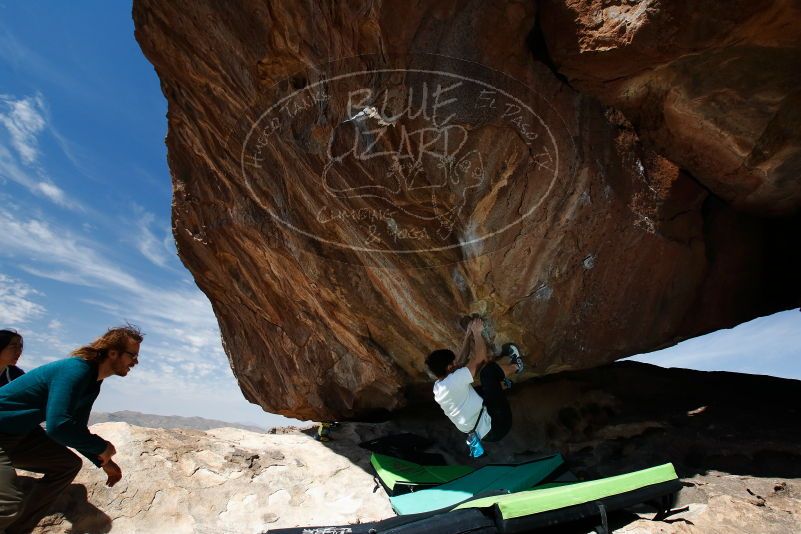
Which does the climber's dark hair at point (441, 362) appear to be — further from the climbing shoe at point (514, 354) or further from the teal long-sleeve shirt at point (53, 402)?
the teal long-sleeve shirt at point (53, 402)

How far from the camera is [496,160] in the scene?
4.29m

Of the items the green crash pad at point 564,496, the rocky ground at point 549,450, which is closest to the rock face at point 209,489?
the rocky ground at point 549,450

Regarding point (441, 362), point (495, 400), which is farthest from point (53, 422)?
point (495, 400)

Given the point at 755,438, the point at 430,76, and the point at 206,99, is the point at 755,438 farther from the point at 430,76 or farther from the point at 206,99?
the point at 206,99

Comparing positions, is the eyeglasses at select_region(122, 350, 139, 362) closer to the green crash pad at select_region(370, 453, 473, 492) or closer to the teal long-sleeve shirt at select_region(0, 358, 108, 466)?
the teal long-sleeve shirt at select_region(0, 358, 108, 466)

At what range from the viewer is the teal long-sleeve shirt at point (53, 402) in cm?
299

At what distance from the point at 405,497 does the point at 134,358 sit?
282 cm

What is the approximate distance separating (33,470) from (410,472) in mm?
3482

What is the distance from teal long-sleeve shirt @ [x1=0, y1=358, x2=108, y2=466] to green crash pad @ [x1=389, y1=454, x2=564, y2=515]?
2.77 metres

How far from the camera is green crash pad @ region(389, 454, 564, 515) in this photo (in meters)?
4.38

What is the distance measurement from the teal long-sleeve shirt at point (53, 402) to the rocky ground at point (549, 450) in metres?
1.03

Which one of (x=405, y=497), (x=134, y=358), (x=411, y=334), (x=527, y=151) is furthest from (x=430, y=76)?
(x=405, y=497)

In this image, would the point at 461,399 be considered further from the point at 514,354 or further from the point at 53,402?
the point at 53,402

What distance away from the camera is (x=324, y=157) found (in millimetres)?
4562
